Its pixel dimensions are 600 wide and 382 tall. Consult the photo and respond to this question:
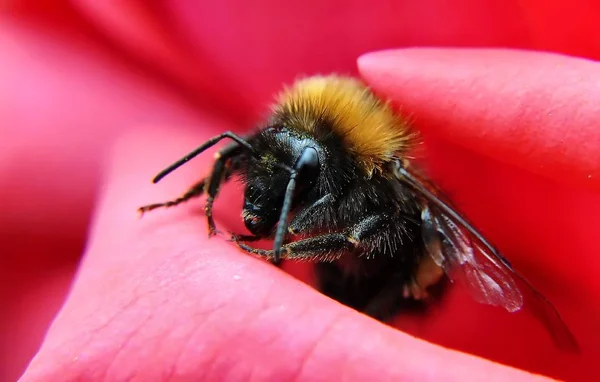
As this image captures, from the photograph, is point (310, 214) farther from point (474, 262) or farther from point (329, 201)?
point (474, 262)

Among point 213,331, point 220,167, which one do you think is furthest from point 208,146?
point 213,331

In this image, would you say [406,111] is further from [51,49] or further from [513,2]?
[51,49]

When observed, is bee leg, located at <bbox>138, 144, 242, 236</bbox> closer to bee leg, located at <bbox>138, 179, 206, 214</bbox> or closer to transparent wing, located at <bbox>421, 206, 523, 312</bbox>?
bee leg, located at <bbox>138, 179, 206, 214</bbox>

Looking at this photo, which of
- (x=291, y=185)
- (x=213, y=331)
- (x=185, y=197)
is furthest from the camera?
(x=185, y=197)

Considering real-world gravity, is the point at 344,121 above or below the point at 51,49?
above

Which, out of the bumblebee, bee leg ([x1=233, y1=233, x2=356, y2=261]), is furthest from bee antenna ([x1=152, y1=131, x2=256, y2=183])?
bee leg ([x1=233, y1=233, x2=356, y2=261])

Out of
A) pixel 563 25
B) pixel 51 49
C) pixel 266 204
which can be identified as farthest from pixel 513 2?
pixel 51 49

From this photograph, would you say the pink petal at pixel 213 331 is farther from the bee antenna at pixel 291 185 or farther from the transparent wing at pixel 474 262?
the transparent wing at pixel 474 262
